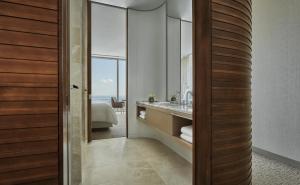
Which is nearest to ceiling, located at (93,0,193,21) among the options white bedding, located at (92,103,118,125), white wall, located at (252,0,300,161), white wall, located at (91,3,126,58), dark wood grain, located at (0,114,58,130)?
white wall, located at (91,3,126,58)

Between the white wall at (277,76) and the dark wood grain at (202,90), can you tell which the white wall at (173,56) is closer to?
the white wall at (277,76)

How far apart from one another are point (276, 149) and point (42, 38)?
10.3 feet

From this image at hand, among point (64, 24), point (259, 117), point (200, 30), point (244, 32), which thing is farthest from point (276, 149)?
point (64, 24)

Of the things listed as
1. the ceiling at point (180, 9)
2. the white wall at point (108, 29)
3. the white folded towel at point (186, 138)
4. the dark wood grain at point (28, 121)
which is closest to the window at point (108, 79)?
the white wall at point (108, 29)

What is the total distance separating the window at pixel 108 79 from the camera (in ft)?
29.0

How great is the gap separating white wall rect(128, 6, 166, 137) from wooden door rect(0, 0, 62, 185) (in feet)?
9.67

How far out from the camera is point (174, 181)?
1.98 metres

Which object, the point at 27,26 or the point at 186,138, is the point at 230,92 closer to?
the point at 186,138

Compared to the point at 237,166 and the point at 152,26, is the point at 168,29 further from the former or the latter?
the point at 237,166

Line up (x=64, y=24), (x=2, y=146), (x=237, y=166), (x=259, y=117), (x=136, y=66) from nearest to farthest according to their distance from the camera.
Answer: (x=2, y=146)
(x=64, y=24)
(x=237, y=166)
(x=259, y=117)
(x=136, y=66)

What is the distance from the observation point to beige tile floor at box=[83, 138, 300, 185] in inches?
77.3

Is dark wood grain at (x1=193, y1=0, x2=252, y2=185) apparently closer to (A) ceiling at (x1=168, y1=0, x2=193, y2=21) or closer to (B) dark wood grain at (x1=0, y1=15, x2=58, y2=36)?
(B) dark wood grain at (x1=0, y1=15, x2=58, y2=36)

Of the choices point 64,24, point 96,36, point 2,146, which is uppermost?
point 96,36

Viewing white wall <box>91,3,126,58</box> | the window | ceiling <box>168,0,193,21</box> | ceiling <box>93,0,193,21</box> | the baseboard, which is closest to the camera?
the baseboard
